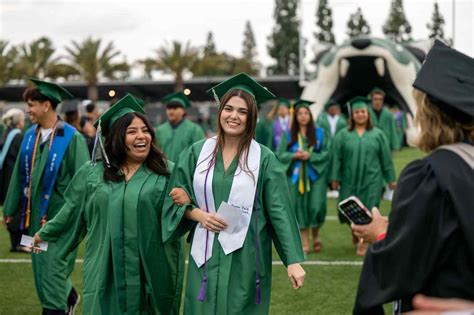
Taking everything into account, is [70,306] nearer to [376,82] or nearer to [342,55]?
[342,55]

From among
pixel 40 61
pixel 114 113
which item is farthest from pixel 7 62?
pixel 114 113

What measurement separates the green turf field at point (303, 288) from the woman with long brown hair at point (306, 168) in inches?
Answer: 17.4

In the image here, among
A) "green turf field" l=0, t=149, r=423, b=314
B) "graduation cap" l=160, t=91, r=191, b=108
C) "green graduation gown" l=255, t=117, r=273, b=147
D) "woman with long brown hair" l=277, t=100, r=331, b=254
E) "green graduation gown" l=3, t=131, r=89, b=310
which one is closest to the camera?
"green graduation gown" l=3, t=131, r=89, b=310

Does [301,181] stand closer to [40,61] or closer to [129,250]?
[129,250]

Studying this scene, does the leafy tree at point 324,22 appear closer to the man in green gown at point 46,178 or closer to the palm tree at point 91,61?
the palm tree at point 91,61

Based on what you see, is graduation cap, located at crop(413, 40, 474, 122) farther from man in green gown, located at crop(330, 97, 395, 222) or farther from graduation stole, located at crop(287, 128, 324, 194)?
graduation stole, located at crop(287, 128, 324, 194)

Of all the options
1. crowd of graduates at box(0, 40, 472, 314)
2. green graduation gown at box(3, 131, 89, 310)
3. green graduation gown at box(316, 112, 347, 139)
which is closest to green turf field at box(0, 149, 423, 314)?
green graduation gown at box(3, 131, 89, 310)

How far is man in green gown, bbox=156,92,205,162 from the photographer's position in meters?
9.96

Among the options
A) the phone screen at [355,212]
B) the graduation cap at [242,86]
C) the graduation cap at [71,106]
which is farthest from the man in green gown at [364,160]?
the phone screen at [355,212]

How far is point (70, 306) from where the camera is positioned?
564cm

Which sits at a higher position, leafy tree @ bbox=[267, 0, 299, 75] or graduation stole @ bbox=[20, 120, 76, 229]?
leafy tree @ bbox=[267, 0, 299, 75]

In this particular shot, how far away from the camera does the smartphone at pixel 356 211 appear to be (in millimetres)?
2781

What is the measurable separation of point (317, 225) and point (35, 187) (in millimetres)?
4450

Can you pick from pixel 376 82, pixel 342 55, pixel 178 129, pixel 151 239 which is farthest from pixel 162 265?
pixel 376 82
